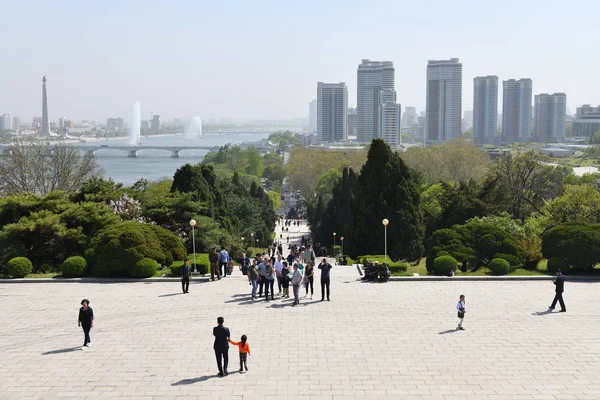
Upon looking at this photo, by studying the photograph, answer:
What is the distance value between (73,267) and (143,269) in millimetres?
2372

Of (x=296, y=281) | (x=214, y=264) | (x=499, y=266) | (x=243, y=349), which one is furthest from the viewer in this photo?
(x=499, y=266)

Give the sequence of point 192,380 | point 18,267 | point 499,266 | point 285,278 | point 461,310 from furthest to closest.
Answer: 1. point 499,266
2. point 18,267
3. point 285,278
4. point 461,310
5. point 192,380

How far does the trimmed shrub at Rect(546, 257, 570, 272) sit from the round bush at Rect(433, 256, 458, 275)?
10.3ft

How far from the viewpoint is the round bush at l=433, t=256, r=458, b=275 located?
2306 cm

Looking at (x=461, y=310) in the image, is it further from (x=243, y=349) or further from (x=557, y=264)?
(x=557, y=264)

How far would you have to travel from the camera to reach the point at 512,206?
4391 centimetres

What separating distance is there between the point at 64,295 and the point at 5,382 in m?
7.70

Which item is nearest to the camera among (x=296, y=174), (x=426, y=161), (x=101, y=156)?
(x=426, y=161)

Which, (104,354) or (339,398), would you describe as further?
(104,354)

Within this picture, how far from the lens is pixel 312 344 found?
1506 centimetres

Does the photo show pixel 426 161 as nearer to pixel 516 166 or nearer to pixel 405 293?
pixel 516 166

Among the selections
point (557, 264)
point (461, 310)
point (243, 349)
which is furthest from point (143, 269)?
point (557, 264)

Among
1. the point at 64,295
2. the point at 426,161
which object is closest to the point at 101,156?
the point at 426,161

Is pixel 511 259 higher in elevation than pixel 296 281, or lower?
lower
